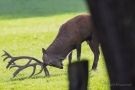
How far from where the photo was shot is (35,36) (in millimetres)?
18484

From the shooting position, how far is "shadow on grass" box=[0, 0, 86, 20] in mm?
24531

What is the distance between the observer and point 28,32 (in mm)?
19516

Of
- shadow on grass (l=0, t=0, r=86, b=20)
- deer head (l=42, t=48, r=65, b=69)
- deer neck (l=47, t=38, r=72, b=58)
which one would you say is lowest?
deer head (l=42, t=48, r=65, b=69)

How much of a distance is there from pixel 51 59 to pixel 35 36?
22.5ft

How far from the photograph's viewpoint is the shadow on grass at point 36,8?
24531 millimetres

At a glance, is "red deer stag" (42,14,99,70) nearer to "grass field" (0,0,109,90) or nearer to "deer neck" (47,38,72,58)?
"deer neck" (47,38,72,58)

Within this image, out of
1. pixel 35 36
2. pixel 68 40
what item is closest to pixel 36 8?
pixel 35 36

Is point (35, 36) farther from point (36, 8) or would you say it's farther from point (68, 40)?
point (36, 8)

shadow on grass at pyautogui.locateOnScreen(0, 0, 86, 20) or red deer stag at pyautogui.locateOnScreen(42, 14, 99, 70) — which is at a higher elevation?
shadow on grass at pyautogui.locateOnScreen(0, 0, 86, 20)

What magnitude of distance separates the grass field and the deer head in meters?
0.24

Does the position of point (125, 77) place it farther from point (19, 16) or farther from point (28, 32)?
point (19, 16)

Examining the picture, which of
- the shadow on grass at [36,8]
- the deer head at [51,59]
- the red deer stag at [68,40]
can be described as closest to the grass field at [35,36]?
the shadow on grass at [36,8]

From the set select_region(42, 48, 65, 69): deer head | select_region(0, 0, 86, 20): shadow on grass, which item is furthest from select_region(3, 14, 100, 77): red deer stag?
select_region(0, 0, 86, 20): shadow on grass

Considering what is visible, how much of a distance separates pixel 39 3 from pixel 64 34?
1478 centimetres
